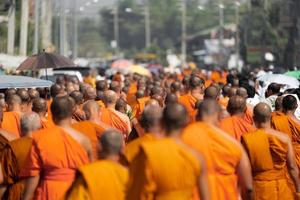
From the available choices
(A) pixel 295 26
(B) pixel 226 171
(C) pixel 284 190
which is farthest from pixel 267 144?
(A) pixel 295 26

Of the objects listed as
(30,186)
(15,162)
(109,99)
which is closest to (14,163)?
(15,162)

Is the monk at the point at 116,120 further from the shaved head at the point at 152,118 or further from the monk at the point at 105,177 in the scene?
the monk at the point at 105,177

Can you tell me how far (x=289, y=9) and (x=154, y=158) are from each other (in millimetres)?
45930

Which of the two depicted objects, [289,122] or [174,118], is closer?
[174,118]

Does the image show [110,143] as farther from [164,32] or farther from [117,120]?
[164,32]

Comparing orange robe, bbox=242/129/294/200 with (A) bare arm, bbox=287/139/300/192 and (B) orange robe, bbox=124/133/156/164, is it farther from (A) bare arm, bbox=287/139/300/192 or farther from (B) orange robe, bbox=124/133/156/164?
(B) orange robe, bbox=124/133/156/164

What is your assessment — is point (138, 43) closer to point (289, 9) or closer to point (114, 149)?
point (289, 9)

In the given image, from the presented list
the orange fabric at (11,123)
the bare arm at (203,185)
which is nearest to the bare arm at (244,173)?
the bare arm at (203,185)

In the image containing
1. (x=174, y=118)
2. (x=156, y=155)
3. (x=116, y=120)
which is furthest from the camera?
(x=116, y=120)

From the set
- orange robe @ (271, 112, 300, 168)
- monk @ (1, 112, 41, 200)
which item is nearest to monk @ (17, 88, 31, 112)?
orange robe @ (271, 112, 300, 168)

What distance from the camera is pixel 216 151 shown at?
32.1ft

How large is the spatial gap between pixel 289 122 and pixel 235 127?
1388 millimetres

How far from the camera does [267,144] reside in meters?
11.8

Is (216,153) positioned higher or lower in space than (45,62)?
lower
